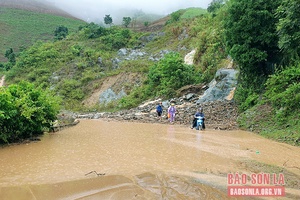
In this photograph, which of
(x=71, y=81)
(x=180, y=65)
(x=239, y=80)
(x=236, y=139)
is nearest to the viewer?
(x=236, y=139)

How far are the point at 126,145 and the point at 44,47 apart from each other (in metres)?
48.2

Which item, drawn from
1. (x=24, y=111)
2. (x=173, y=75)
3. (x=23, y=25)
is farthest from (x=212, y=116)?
(x=23, y=25)

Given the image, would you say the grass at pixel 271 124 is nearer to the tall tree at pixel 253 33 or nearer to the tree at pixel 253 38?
the tree at pixel 253 38

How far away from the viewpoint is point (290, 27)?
13.8 meters

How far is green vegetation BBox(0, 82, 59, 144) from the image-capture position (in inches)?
408

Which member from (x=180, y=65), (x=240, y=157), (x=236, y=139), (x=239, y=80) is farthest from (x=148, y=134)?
(x=180, y=65)

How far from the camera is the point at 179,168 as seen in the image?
297 inches

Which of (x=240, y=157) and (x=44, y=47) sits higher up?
(x=44, y=47)

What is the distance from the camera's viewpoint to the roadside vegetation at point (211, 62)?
14250 millimetres

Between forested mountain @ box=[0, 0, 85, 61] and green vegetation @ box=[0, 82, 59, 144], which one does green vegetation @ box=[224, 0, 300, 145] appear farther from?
forested mountain @ box=[0, 0, 85, 61]

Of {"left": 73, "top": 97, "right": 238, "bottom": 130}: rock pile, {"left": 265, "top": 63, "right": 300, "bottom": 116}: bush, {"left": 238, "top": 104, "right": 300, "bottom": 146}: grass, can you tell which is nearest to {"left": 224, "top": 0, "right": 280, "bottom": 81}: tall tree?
{"left": 265, "top": 63, "right": 300, "bottom": 116}: bush

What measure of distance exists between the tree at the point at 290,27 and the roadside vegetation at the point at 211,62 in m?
0.04

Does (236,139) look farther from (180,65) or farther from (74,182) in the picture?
(180,65)

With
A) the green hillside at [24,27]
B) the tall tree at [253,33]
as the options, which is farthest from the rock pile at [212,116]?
the green hillside at [24,27]
